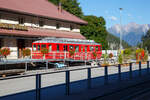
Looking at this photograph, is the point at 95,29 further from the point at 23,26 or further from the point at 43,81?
the point at 43,81

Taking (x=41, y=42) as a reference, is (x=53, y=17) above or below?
above

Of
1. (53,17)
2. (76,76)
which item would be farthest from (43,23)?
(76,76)

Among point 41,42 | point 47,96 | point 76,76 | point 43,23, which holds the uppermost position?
point 43,23

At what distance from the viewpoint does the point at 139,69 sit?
52.7 ft

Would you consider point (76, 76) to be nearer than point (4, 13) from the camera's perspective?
Yes

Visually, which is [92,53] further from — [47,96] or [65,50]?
[47,96]

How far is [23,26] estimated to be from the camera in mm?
27297

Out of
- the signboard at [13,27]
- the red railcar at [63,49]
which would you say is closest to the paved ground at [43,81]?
the red railcar at [63,49]

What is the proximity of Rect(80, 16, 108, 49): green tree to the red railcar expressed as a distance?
22.8 metres

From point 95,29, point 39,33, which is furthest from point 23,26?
point 95,29

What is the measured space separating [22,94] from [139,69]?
1088 centimetres

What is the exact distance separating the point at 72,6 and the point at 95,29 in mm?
8360

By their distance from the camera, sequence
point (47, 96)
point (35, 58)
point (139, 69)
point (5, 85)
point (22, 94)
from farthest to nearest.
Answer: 1. point (35, 58)
2. point (139, 69)
3. point (47, 96)
4. point (22, 94)
5. point (5, 85)

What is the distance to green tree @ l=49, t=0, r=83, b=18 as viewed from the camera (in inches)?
2026
